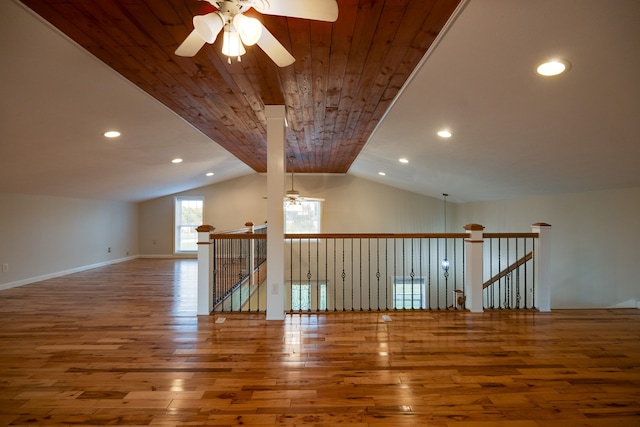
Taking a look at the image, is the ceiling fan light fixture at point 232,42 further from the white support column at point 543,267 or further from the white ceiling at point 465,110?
the white support column at point 543,267

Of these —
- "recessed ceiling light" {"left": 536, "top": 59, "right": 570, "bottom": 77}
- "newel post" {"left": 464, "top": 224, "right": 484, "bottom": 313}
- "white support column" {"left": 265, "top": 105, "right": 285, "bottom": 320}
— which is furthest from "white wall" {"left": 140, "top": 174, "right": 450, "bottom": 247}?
"recessed ceiling light" {"left": 536, "top": 59, "right": 570, "bottom": 77}

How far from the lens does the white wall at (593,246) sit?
4.36 m

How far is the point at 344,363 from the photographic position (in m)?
2.81

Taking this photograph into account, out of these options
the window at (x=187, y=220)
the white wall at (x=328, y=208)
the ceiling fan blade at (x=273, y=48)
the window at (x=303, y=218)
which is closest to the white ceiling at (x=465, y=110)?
the ceiling fan blade at (x=273, y=48)

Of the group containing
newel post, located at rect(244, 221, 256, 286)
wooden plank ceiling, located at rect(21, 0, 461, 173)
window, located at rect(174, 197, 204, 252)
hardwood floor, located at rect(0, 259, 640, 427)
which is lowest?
hardwood floor, located at rect(0, 259, 640, 427)

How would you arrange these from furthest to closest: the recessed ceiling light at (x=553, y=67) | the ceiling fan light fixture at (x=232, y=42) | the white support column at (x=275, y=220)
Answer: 1. the white support column at (x=275, y=220)
2. the recessed ceiling light at (x=553, y=67)
3. the ceiling fan light fixture at (x=232, y=42)

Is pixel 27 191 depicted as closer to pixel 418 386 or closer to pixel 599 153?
pixel 418 386

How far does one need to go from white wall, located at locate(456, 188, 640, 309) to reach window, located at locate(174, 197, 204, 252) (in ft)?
28.6

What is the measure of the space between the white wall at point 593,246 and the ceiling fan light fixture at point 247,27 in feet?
17.3

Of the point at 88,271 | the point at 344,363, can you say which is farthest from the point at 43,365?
the point at 88,271

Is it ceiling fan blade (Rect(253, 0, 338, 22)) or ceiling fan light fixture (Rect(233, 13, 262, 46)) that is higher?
ceiling fan blade (Rect(253, 0, 338, 22))

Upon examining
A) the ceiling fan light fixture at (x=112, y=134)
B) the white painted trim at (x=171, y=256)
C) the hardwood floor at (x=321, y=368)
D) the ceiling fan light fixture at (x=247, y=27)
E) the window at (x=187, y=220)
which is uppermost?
the ceiling fan light fixture at (x=112, y=134)

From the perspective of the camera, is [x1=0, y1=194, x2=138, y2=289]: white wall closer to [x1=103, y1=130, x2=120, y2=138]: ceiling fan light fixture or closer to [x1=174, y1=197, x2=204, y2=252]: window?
[x1=174, y1=197, x2=204, y2=252]: window

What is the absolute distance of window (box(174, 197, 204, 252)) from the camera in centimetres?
978
